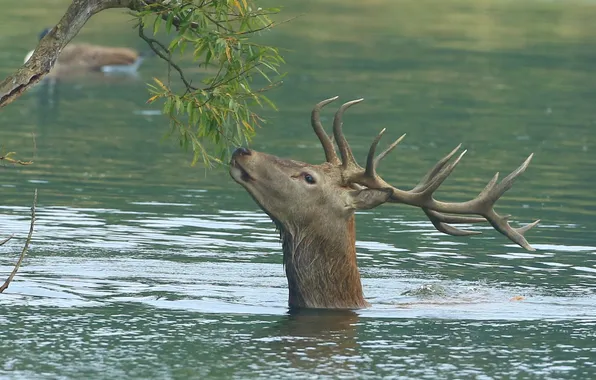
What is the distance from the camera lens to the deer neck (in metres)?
12.4

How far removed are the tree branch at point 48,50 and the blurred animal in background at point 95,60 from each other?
21.4 m

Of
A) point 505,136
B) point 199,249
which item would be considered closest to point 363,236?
point 199,249

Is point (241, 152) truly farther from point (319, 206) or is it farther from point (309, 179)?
point (319, 206)

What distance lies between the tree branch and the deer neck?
2301 mm

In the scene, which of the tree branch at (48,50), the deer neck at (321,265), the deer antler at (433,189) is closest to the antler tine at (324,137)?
the deer antler at (433,189)

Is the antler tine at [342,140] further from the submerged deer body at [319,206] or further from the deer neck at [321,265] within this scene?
the deer neck at [321,265]

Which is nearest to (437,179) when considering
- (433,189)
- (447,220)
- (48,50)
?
(433,189)

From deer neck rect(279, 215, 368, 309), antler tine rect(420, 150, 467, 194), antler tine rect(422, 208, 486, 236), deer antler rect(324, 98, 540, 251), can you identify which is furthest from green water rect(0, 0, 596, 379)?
antler tine rect(420, 150, 467, 194)

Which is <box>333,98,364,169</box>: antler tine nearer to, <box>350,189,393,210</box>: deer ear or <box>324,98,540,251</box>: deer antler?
<box>324,98,540,251</box>: deer antler

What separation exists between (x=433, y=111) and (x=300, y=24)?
58.0 feet

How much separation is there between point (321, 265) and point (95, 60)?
22.1 metres

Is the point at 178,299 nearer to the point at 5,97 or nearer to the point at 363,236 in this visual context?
the point at 5,97

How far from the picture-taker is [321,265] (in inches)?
488

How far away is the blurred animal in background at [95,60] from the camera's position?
33125 millimetres
